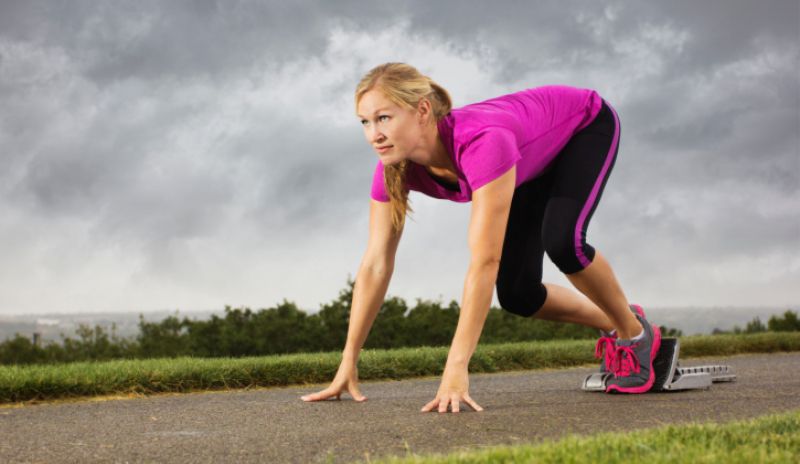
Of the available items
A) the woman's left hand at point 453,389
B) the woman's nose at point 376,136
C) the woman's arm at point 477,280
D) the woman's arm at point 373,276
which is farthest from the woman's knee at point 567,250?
the woman's nose at point 376,136

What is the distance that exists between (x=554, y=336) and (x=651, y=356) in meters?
7.02

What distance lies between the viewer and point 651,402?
4336 mm

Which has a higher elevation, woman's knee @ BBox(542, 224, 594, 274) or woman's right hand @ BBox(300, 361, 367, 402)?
woman's knee @ BBox(542, 224, 594, 274)

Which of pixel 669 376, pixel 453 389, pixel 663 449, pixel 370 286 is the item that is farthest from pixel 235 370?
pixel 663 449

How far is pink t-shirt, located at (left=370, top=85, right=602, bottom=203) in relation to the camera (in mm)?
3785

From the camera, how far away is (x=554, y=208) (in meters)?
4.38

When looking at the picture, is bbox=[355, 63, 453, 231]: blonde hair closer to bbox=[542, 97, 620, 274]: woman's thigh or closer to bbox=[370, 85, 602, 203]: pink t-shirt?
bbox=[370, 85, 602, 203]: pink t-shirt

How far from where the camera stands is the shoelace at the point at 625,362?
475 cm

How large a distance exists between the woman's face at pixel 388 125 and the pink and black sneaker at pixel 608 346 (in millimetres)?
1780

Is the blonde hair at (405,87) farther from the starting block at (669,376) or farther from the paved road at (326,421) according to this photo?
the starting block at (669,376)

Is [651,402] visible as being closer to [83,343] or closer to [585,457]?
[585,457]

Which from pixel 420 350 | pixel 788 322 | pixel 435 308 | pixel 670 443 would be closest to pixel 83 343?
pixel 435 308

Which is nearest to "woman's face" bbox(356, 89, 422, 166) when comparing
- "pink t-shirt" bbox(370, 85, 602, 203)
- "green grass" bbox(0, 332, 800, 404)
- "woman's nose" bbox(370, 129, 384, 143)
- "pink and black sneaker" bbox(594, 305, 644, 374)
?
"woman's nose" bbox(370, 129, 384, 143)

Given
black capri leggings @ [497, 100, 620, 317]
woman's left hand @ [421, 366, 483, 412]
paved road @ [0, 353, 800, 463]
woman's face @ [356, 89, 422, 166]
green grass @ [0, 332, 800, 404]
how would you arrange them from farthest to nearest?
1. green grass @ [0, 332, 800, 404]
2. black capri leggings @ [497, 100, 620, 317]
3. woman's face @ [356, 89, 422, 166]
4. woman's left hand @ [421, 366, 483, 412]
5. paved road @ [0, 353, 800, 463]
